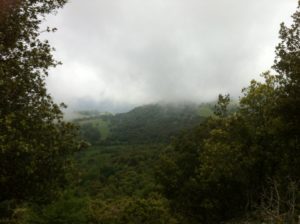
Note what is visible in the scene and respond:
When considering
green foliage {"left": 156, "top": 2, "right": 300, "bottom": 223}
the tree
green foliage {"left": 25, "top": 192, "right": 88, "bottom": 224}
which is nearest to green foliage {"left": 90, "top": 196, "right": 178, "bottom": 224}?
green foliage {"left": 156, "top": 2, "right": 300, "bottom": 223}

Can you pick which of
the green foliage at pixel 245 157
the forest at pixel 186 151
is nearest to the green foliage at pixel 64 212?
the forest at pixel 186 151

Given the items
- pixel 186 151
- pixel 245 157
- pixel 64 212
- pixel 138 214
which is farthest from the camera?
pixel 138 214

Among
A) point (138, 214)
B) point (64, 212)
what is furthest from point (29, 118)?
point (138, 214)

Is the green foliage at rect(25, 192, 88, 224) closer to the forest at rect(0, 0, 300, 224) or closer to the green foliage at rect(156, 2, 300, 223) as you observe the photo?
the forest at rect(0, 0, 300, 224)

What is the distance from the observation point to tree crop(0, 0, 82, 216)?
57.7ft

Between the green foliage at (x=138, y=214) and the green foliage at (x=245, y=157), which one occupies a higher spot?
the green foliage at (x=245, y=157)

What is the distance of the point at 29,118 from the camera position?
59.8 feet

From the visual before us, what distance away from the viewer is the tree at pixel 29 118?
57.7ft

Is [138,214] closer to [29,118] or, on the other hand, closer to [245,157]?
[245,157]

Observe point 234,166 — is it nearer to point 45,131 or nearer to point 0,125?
point 45,131

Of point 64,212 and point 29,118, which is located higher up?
point 29,118

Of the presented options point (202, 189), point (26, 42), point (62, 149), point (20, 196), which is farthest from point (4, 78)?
point (202, 189)

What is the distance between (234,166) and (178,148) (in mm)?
13784

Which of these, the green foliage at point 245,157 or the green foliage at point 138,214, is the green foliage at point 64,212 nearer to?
the green foliage at point 245,157
